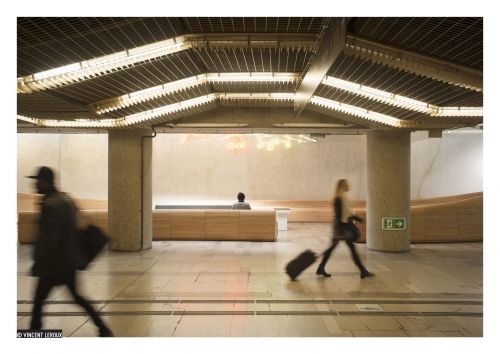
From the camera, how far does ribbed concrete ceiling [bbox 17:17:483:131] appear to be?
4.57 meters

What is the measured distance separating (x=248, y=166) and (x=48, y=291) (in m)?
15.7

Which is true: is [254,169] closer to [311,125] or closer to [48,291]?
[311,125]

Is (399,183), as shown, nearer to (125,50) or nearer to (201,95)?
(201,95)

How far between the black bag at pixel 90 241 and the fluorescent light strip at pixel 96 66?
89.2 inches

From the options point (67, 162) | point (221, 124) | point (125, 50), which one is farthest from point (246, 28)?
point (67, 162)

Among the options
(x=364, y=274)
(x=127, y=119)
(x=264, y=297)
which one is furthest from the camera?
(x=127, y=119)

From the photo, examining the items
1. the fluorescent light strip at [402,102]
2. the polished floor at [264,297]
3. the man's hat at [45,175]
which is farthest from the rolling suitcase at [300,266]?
the man's hat at [45,175]

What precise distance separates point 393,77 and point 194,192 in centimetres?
1431

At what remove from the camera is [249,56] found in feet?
20.2

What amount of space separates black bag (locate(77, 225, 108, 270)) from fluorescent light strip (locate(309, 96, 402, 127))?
18.0 ft

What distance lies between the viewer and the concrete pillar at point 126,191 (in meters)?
10.8

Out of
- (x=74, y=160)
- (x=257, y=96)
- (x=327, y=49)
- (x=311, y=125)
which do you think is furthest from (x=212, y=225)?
(x=74, y=160)

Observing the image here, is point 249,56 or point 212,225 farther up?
point 249,56

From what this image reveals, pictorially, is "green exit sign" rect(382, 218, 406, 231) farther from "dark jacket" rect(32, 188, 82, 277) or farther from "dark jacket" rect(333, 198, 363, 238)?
"dark jacket" rect(32, 188, 82, 277)
